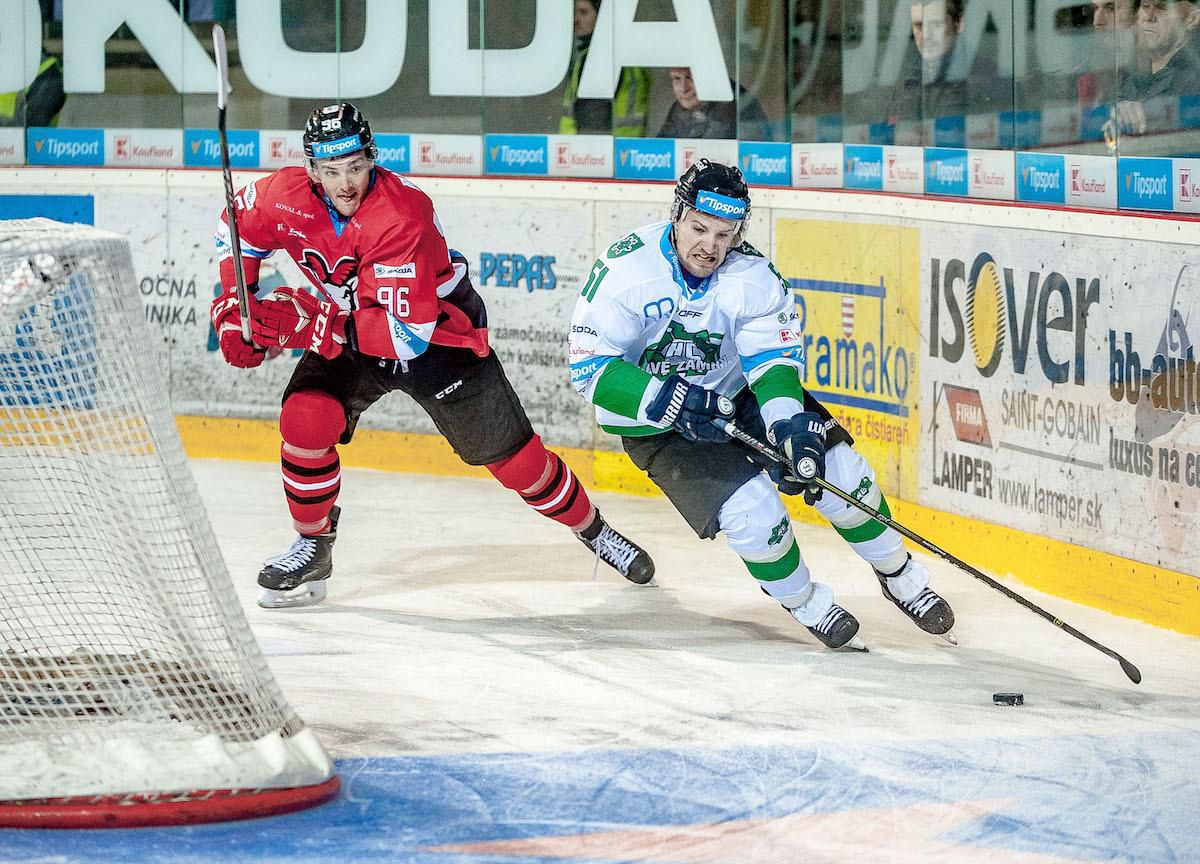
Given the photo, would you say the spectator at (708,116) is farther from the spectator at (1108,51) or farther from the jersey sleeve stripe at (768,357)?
the jersey sleeve stripe at (768,357)

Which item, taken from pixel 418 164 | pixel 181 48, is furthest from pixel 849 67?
pixel 181 48

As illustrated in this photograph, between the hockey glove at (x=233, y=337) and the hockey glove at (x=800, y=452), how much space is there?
1208 millimetres

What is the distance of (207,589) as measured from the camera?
3074 millimetres

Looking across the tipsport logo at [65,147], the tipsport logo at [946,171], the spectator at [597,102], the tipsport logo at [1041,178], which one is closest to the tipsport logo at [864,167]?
the tipsport logo at [946,171]

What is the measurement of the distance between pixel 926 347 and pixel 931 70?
83 centimetres

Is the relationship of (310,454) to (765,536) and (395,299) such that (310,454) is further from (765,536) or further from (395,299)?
(765,536)

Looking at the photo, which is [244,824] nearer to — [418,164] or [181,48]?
[418,164]

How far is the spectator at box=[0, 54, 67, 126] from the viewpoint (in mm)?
6781

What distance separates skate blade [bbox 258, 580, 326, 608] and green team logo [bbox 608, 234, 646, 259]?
1.15 metres

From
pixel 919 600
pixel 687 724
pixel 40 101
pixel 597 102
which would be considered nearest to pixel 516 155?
pixel 597 102

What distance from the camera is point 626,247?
4043 mm

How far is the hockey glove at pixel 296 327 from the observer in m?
4.26

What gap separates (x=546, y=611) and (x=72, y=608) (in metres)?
1.43

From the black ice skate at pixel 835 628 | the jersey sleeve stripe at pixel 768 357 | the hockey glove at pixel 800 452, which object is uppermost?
the jersey sleeve stripe at pixel 768 357
